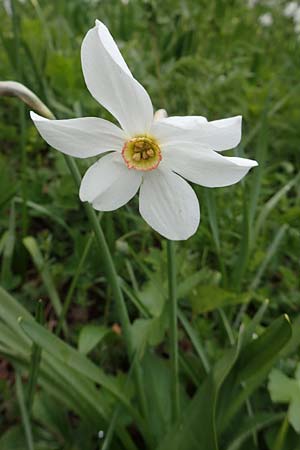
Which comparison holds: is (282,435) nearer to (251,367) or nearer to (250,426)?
(250,426)

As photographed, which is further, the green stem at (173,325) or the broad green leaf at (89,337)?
the broad green leaf at (89,337)

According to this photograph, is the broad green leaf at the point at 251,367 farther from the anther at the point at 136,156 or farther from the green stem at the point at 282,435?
the anther at the point at 136,156

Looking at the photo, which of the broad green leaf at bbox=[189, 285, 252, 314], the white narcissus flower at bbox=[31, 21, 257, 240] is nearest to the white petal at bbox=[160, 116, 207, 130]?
the white narcissus flower at bbox=[31, 21, 257, 240]

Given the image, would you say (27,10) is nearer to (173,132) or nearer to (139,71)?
(139,71)

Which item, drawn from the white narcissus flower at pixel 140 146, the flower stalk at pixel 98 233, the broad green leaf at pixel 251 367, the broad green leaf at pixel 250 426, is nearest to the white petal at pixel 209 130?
the white narcissus flower at pixel 140 146

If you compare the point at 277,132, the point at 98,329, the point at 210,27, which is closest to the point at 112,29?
the point at 210,27

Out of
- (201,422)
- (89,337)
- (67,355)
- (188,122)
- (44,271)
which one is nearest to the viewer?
(188,122)

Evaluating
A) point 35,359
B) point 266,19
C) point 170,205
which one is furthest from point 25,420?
point 266,19
